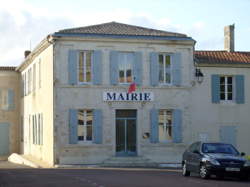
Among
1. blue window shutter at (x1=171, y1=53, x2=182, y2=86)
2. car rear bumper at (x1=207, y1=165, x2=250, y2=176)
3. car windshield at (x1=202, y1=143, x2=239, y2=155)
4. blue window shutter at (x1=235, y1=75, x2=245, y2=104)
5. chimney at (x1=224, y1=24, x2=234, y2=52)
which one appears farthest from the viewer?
chimney at (x1=224, y1=24, x2=234, y2=52)

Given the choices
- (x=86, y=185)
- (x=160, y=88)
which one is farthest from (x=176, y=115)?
(x=86, y=185)

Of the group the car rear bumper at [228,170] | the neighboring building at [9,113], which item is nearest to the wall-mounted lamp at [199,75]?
the car rear bumper at [228,170]

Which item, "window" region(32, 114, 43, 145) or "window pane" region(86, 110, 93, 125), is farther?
"window" region(32, 114, 43, 145)

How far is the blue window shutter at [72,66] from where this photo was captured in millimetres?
31906

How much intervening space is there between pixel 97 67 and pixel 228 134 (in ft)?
27.3

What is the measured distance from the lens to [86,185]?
1866cm

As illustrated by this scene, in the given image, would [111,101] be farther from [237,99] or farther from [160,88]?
[237,99]

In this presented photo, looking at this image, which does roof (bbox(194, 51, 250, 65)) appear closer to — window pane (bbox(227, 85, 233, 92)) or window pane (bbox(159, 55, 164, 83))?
window pane (bbox(227, 85, 233, 92))

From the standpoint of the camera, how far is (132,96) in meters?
32.8

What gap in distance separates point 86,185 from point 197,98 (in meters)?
16.4

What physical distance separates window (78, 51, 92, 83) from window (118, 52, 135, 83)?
1594 millimetres

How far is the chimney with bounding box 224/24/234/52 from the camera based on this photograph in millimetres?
38125

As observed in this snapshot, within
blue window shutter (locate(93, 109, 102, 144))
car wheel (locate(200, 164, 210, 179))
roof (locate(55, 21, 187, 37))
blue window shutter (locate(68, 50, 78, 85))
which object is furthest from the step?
car wheel (locate(200, 164, 210, 179))

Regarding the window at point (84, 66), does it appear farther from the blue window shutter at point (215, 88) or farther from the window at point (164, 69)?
the blue window shutter at point (215, 88)
